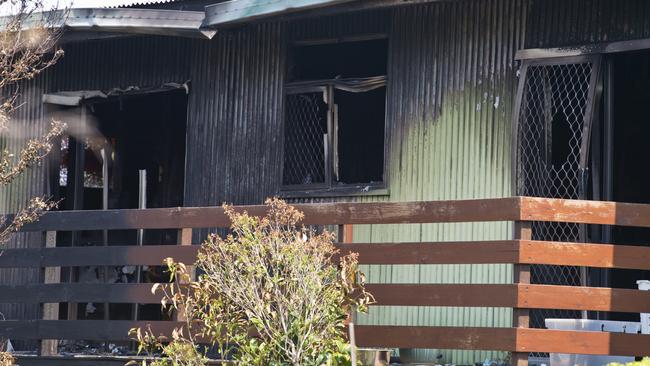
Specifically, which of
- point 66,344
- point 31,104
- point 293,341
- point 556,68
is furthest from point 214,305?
point 31,104

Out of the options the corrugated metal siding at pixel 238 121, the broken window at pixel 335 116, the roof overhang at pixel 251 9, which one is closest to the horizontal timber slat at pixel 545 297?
the broken window at pixel 335 116

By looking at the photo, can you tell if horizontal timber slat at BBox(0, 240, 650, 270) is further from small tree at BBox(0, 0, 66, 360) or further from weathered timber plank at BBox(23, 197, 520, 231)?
small tree at BBox(0, 0, 66, 360)

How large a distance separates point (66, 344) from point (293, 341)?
6466 mm

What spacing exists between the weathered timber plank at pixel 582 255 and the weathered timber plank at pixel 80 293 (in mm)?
3966

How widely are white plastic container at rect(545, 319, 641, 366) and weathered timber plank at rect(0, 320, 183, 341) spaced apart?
3.71 m

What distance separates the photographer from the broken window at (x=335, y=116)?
43.3 ft

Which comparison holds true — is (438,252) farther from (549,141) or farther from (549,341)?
(549,141)

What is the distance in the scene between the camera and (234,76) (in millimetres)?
14000

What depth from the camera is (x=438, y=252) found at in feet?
32.9

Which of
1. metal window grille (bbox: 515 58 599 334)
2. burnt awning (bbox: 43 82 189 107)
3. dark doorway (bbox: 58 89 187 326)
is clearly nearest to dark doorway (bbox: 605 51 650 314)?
metal window grille (bbox: 515 58 599 334)

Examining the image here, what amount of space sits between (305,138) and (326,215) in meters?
2.73

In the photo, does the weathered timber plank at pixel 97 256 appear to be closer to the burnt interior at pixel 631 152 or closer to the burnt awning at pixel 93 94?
the burnt awning at pixel 93 94

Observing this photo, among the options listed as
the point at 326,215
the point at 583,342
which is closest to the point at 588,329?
the point at 583,342

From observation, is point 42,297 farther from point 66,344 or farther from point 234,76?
point 234,76
